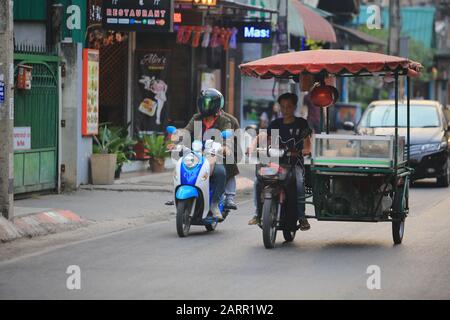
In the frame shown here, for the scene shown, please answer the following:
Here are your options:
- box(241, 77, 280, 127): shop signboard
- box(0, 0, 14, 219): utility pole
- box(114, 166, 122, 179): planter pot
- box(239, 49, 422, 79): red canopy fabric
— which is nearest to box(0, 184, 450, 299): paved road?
box(0, 0, 14, 219): utility pole

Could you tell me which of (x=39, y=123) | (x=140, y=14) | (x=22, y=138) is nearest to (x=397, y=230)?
(x=22, y=138)

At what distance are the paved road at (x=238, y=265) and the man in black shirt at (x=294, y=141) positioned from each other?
0.52 m

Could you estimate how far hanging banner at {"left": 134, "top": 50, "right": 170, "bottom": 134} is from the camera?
23797 mm

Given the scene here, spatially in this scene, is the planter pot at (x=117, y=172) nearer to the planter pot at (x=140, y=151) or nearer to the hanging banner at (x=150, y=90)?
the planter pot at (x=140, y=151)

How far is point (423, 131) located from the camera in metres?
22.9

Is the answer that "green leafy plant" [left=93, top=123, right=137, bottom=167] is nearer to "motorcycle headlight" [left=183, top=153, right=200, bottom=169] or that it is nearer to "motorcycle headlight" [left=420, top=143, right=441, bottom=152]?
"motorcycle headlight" [left=420, top=143, right=441, bottom=152]

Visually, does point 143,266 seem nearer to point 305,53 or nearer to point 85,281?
point 85,281

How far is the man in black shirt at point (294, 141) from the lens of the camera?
42.3ft

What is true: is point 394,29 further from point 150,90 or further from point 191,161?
point 191,161

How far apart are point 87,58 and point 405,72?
8093mm

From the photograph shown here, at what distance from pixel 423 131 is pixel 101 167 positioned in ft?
22.9

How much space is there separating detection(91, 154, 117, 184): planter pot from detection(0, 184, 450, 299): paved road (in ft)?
15.6

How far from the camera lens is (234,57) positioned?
99.1 feet
